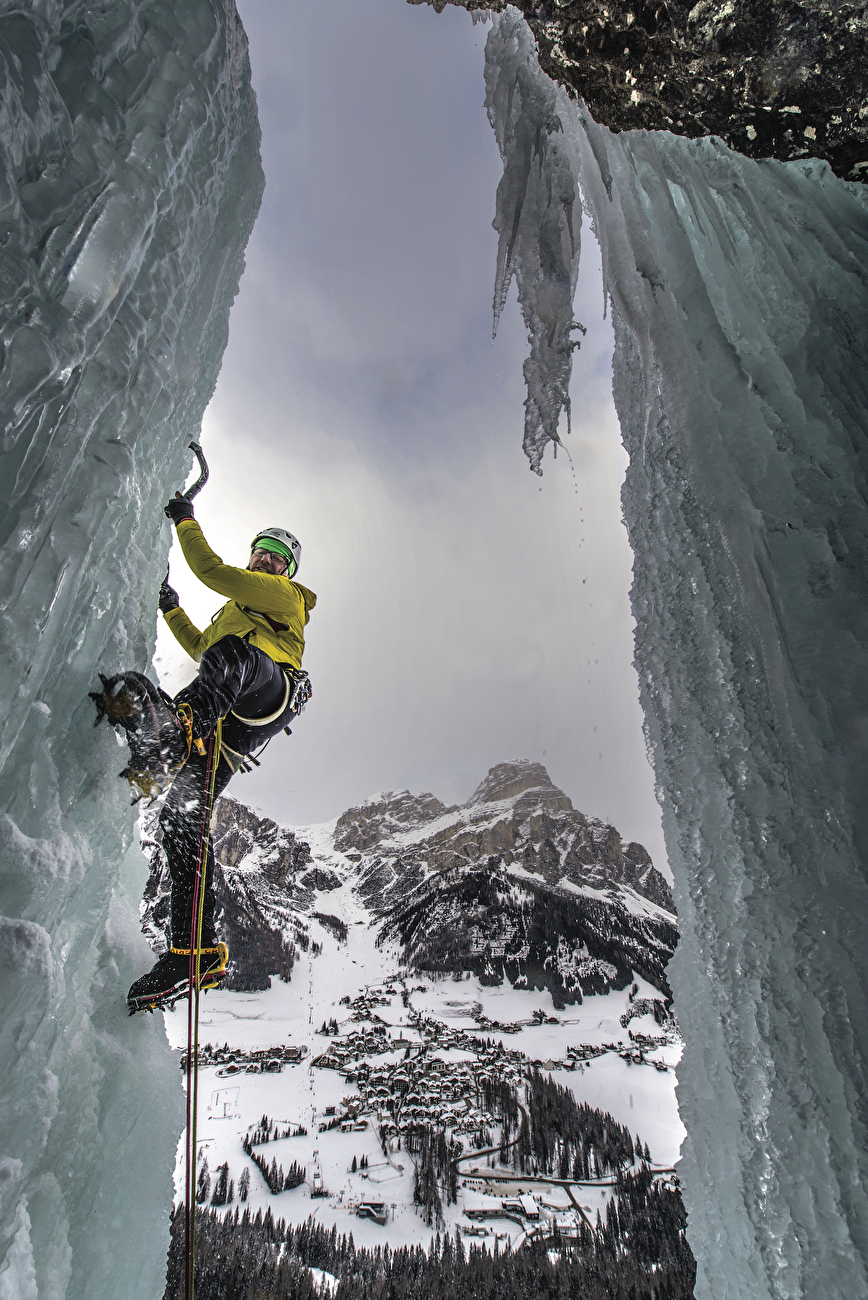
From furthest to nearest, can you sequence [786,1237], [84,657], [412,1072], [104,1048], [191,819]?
[412,1072]
[191,819]
[104,1048]
[84,657]
[786,1237]

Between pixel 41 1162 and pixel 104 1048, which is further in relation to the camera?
pixel 104 1048

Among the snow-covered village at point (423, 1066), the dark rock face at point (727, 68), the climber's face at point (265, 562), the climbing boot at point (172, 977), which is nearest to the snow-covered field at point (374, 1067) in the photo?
the snow-covered village at point (423, 1066)

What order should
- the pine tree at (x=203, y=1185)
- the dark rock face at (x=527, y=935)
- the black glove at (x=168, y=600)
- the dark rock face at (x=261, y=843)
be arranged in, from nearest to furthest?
the black glove at (x=168, y=600) → the pine tree at (x=203, y=1185) → the dark rock face at (x=527, y=935) → the dark rock face at (x=261, y=843)

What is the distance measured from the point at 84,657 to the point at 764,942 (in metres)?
2.76

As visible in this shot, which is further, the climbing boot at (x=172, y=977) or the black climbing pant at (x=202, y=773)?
the black climbing pant at (x=202, y=773)

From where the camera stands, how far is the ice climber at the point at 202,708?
7.93 feet

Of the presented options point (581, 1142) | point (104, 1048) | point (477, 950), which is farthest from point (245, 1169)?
point (104, 1048)

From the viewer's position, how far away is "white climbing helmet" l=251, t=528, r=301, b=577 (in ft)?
12.5

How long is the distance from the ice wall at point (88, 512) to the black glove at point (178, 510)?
0.08 m

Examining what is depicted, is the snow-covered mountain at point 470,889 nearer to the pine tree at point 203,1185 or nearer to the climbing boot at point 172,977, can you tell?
the pine tree at point 203,1185

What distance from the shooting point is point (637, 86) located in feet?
10.2

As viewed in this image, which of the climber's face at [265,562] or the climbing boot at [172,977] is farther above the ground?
the climber's face at [265,562]


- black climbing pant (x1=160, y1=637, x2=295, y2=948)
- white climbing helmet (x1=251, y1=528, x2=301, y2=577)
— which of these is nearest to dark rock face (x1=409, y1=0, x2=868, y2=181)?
white climbing helmet (x1=251, y1=528, x2=301, y2=577)

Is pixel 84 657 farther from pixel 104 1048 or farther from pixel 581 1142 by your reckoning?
pixel 581 1142
